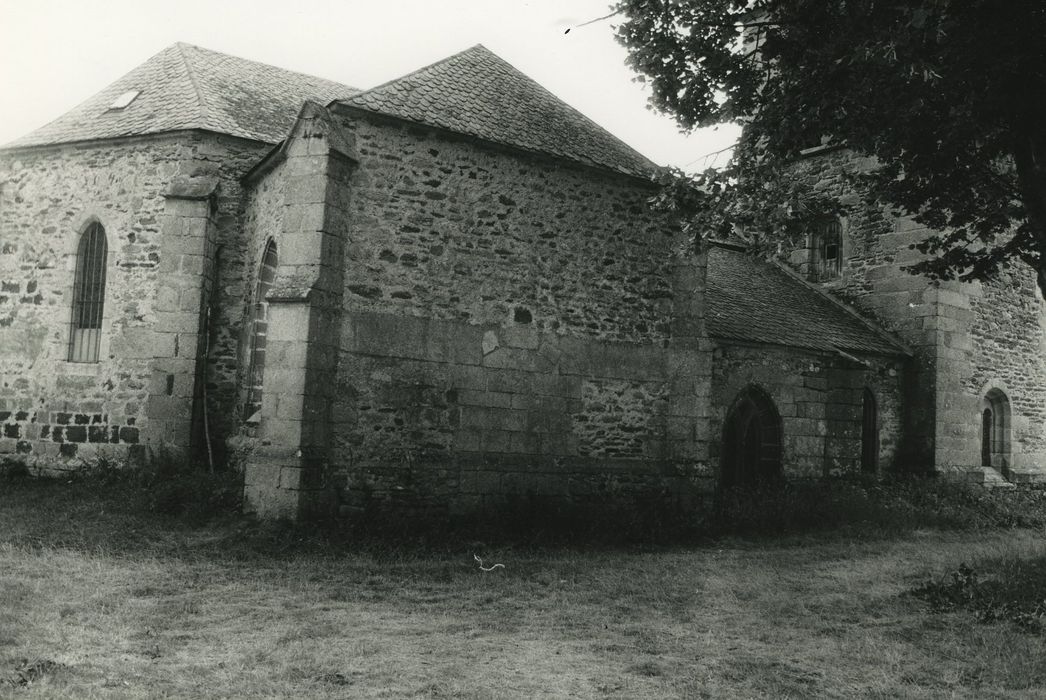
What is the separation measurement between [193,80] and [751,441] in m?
12.2

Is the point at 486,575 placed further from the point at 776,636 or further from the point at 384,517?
the point at 776,636

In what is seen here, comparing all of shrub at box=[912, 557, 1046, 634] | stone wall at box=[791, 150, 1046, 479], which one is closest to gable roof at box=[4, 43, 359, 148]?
stone wall at box=[791, 150, 1046, 479]

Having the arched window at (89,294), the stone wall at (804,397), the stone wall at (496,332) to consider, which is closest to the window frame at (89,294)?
the arched window at (89,294)

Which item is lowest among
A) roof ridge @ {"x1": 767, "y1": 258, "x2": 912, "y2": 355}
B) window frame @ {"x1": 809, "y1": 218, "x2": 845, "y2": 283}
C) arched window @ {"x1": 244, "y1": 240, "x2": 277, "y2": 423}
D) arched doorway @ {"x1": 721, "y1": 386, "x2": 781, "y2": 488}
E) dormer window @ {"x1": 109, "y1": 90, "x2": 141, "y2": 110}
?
arched doorway @ {"x1": 721, "y1": 386, "x2": 781, "y2": 488}

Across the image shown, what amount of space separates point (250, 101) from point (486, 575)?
10.7 metres

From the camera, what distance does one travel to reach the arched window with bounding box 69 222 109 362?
45.8 ft

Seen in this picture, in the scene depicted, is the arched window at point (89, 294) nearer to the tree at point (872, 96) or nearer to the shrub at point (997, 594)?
the tree at point (872, 96)

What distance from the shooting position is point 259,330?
12.9 meters

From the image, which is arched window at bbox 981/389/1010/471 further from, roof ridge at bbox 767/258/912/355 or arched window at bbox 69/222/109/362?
arched window at bbox 69/222/109/362

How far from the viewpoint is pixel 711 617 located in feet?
25.1

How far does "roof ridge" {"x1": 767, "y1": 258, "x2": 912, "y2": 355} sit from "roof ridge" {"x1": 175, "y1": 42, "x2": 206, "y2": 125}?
1158cm

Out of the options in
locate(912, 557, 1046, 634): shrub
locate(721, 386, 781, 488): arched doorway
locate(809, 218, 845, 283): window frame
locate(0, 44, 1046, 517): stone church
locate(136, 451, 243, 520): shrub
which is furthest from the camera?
locate(809, 218, 845, 283): window frame

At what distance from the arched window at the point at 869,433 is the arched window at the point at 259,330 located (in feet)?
39.8

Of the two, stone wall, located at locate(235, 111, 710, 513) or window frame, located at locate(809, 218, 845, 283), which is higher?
window frame, located at locate(809, 218, 845, 283)
